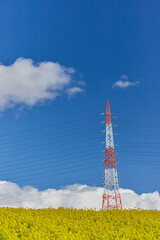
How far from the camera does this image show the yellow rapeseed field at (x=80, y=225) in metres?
7.61

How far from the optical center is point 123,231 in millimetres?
8391

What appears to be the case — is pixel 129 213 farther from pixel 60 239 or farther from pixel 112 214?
pixel 60 239

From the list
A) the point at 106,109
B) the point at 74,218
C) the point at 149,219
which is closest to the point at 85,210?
the point at 74,218

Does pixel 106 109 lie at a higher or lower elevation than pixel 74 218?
higher

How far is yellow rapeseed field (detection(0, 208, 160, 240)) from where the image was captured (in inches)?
299

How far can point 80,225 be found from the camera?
881 cm

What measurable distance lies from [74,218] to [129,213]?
2470 mm

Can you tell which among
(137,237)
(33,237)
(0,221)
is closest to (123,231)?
(137,237)

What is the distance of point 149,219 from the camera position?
394 inches

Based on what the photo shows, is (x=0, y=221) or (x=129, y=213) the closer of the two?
(x=0, y=221)

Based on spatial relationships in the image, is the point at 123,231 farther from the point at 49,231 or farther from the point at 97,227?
the point at 49,231

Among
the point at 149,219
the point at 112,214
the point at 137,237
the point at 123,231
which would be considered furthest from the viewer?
the point at 112,214

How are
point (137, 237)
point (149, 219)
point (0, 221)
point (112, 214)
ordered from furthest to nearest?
1. point (112, 214)
2. point (149, 219)
3. point (0, 221)
4. point (137, 237)

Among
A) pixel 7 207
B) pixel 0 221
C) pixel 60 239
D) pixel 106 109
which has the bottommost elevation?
pixel 60 239
